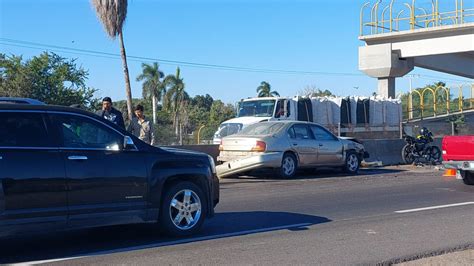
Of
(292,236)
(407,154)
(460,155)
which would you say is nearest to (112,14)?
(407,154)

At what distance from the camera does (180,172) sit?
25.4 ft

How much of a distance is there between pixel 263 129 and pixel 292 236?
27.4 ft

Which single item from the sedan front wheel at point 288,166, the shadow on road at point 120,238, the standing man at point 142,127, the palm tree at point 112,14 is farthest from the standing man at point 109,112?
the palm tree at point 112,14

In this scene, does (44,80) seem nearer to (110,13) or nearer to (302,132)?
(110,13)

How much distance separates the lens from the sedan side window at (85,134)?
6.98 m

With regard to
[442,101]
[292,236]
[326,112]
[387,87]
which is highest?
[387,87]

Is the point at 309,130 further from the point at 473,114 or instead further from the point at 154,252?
the point at 473,114

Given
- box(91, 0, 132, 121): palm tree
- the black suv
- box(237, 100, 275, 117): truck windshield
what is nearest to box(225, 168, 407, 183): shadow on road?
box(237, 100, 275, 117): truck windshield

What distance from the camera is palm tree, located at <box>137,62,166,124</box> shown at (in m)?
65.4

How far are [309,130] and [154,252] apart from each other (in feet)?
33.6

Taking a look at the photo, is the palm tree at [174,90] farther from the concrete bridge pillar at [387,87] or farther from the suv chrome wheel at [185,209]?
the suv chrome wheel at [185,209]

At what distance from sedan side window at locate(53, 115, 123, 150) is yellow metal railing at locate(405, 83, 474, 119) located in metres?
31.3

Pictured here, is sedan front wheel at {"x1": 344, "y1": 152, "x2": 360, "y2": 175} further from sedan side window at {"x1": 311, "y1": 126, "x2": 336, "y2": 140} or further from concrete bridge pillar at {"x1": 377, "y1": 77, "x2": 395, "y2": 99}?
concrete bridge pillar at {"x1": 377, "y1": 77, "x2": 395, "y2": 99}

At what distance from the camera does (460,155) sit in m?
13.8
